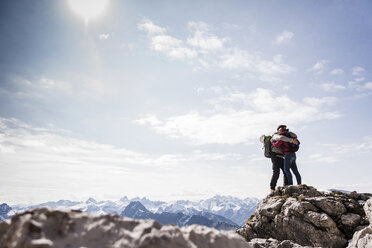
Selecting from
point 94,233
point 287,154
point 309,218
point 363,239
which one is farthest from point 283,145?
point 94,233

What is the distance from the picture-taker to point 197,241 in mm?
4230

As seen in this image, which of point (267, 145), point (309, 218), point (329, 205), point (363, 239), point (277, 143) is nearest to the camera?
point (363, 239)

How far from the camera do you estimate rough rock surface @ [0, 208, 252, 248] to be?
12.2 ft

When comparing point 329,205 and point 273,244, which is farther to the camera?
point 329,205

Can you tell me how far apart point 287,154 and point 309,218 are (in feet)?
16.9

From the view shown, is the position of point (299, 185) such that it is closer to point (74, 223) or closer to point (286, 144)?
point (286, 144)

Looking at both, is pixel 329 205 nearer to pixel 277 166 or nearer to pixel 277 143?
pixel 277 166

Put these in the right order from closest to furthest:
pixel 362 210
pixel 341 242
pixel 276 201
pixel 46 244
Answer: pixel 46 244
pixel 341 242
pixel 362 210
pixel 276 201

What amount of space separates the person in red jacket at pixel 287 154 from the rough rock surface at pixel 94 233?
14550mm

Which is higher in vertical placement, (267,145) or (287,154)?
(267,145)

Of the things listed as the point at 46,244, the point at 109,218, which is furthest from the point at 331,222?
the point at 46,244

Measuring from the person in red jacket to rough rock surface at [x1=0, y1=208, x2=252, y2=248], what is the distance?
1455cm

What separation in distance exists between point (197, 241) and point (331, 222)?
40.4ft

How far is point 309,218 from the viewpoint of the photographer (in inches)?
531
